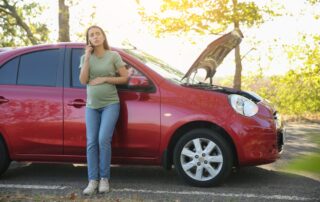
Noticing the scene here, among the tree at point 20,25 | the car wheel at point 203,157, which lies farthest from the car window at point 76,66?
the tree at point 20,25

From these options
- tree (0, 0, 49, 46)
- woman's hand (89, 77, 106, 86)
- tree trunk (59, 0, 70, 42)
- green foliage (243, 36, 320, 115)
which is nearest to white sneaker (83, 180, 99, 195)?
woman's hand (89, 77, 106, 86)

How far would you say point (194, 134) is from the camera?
489 cm

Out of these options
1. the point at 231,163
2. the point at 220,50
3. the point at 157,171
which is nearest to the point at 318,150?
the point at 220,50

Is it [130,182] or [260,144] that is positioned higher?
[260,144]

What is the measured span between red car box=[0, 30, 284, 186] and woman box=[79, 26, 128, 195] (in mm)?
228

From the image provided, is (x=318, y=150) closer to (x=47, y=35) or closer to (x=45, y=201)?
(x=45, y=201)

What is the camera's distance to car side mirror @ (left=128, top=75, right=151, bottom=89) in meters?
4.94

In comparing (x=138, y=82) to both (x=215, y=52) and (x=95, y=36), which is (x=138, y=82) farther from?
(x=215, y=52)

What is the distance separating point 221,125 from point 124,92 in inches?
40.8

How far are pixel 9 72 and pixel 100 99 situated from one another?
1288 millimetres

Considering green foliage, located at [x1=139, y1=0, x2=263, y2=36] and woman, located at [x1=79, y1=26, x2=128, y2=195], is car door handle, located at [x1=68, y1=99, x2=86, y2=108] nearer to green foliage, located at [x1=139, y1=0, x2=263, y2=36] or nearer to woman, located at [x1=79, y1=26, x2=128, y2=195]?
woman, located at [x1=79, y1=26, x2=128, y2=195]

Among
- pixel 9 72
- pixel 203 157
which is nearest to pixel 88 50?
pixel 9 72

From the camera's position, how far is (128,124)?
4988 mm

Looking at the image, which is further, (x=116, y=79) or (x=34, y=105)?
(x=34, y=105)
